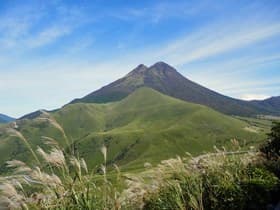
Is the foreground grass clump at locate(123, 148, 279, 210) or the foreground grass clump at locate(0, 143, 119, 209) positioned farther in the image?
the foreground grass clump at locate(123, 148, 279, 210)

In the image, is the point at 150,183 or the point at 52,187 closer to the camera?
the point at 52,187

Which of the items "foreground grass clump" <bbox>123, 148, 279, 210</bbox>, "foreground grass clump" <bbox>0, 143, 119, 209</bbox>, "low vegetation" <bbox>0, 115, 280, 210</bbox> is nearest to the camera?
"foreground grass clump" <bbox>0, 143, 119, 209</bbox>

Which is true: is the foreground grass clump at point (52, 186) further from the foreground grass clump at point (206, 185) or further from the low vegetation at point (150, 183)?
the foreground grass clump at point (206, 185)

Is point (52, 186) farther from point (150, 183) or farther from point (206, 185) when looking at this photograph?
point (206, 185)

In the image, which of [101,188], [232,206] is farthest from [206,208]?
[101,188]

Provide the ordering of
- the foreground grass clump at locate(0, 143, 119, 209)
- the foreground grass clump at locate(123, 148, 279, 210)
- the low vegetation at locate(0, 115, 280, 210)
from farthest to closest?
the foreground grass clump at locate(123, 148, 279, 210)
the low vegetation at locate(0, 115, 280, 210)
the foreground grass clump at locate(0, 143, 119, 209)

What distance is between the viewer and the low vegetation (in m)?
7.21

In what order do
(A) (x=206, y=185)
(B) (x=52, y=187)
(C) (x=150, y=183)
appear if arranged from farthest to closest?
(C) (x=150, y=183) → (A) (x=206, y=185) → (B) (x=52, y=187)

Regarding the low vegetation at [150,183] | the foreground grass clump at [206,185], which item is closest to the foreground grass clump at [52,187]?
the low vegetation at [150,183]

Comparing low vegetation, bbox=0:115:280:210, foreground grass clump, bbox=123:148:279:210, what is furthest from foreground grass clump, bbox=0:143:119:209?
foreground grass clump, bbox=123:148:279:210

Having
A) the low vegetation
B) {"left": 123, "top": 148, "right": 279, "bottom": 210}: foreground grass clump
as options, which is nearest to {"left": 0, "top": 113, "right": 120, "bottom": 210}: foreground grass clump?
the low vegetation

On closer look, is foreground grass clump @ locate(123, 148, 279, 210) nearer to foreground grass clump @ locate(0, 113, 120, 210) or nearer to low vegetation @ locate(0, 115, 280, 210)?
low vegetation @ locate(0, 115, 280, 210)

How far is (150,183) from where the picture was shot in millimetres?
9656

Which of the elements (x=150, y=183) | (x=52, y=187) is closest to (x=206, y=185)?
(x=150, y=183)
